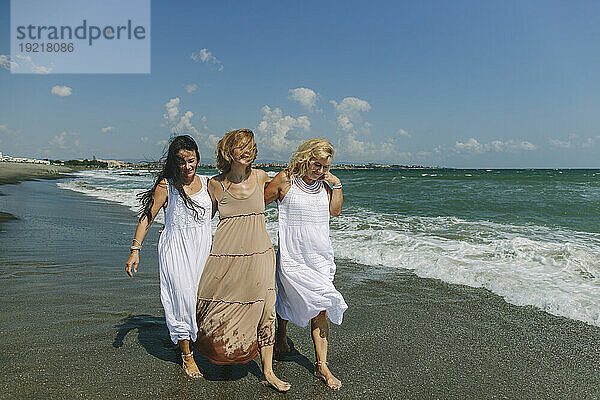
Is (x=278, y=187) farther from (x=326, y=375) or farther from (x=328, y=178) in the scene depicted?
(x=326, y=375)

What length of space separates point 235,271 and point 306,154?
1050 millimetres

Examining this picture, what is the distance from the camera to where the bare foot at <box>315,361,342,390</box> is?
10.7ft

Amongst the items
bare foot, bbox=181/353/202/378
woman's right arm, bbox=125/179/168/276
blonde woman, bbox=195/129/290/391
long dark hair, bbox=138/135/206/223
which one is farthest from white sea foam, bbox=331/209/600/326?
woman's right arm, bbox=125/179/168/276

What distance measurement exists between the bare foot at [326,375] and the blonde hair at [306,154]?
4.88 ft

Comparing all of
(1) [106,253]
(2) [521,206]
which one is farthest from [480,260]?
(2) [521,206]

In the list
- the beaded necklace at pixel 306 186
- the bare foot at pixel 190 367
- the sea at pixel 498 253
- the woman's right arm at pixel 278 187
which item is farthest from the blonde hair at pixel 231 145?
the bare foot at pixel 190 367

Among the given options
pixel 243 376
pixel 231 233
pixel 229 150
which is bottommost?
pixel 243 376

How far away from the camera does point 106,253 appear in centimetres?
748

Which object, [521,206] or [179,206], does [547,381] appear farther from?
[521,206]

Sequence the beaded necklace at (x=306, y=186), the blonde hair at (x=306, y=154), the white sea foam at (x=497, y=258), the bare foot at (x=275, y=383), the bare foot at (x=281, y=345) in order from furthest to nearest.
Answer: the white sea foam at (x=497, y=258), the bare foot at (x=281, y=345), the beaded necklace at (x=306, y=186), the blonde hair at (x=306, y=154), the bare foot at (x=275, y=383)

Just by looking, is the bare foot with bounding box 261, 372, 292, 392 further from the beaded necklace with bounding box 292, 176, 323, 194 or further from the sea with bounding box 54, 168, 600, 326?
the sea with bounding box 54, 168, 600, 326

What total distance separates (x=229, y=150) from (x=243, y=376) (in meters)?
1.75

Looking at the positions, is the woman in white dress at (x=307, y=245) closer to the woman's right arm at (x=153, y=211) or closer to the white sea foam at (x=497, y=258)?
the woman's right arm at (x=153, y=211)

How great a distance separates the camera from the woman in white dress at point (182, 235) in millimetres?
3273
